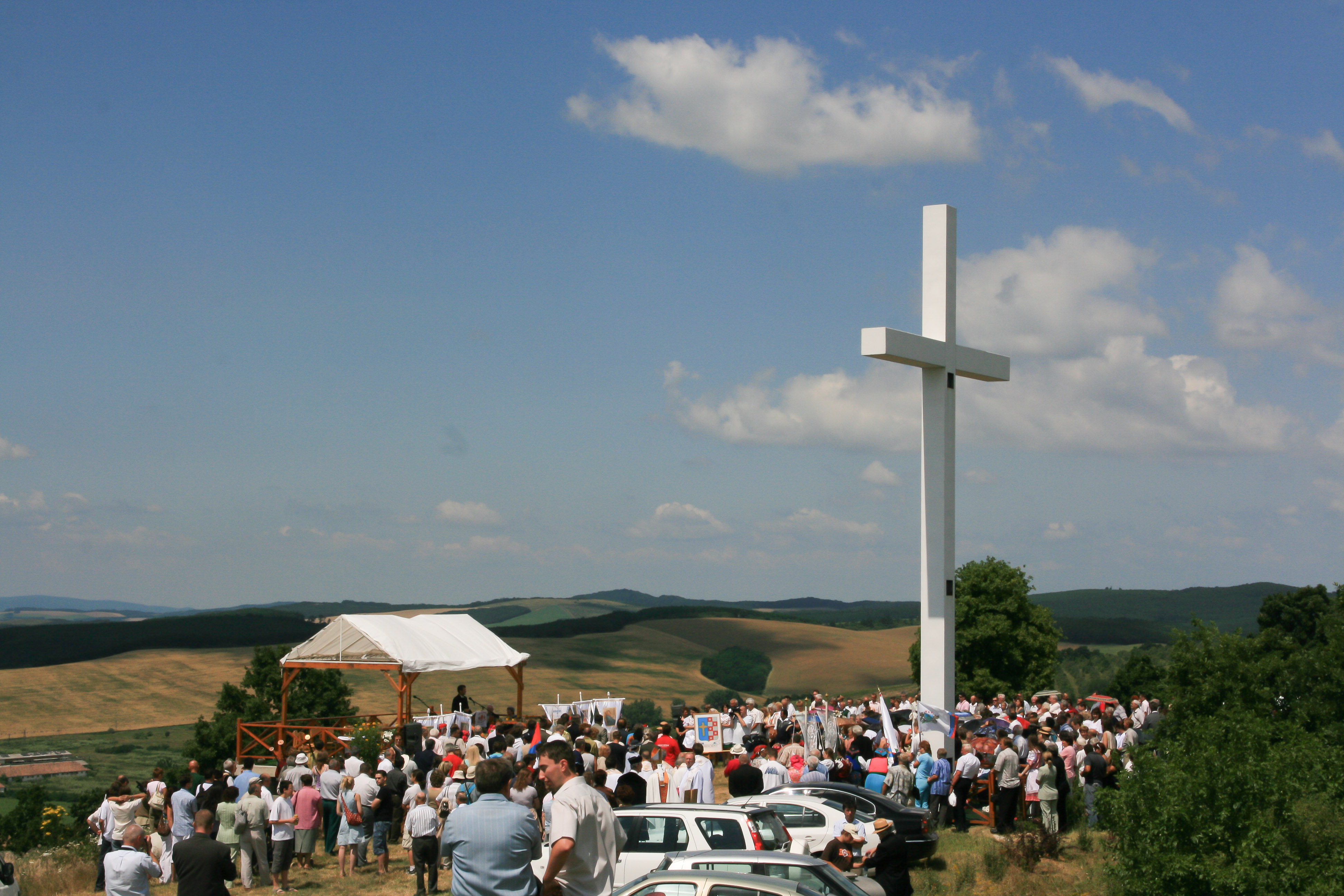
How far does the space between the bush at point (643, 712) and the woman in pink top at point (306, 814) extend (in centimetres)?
Result: 5938

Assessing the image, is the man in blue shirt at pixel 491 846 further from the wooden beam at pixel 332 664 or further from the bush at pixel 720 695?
the bush at pixel 720 695

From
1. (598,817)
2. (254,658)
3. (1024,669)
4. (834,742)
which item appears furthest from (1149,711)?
(254,658)

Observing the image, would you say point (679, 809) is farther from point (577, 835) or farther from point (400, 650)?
point (400, 650)

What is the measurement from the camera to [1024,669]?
52.2 meters

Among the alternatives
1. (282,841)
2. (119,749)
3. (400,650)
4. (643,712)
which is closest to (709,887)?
(282,841)

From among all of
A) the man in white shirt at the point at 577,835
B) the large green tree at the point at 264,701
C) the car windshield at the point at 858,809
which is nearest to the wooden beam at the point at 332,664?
the car windshield at the point at 858,809

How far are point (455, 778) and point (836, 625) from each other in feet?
437

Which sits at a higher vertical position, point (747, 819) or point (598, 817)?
point (598, 817)

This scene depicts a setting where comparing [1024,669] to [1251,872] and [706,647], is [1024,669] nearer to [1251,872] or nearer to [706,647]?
[1251,872]

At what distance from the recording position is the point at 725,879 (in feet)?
29.4

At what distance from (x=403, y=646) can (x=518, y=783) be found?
15.4m

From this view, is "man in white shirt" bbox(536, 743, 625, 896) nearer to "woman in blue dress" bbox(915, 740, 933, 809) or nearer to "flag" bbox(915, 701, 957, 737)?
"woman in blue dress" bbox(915, 740, 933, 809)

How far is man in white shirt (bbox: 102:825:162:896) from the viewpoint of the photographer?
11.0 metres

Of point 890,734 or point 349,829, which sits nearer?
point 349,829
